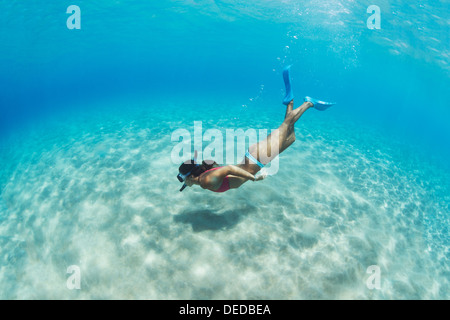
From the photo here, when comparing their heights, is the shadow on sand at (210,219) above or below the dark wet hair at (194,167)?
below

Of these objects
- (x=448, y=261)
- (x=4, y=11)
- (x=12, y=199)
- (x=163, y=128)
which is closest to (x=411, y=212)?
(x=448, y=261)

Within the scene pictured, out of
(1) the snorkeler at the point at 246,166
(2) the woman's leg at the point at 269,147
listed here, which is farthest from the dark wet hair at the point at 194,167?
(2) the woman's leg at the point at 269,147

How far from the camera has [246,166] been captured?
230 inches

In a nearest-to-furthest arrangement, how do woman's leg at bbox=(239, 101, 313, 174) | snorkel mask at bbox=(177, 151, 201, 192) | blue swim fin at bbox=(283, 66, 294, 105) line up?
snorkel mask at bbox=(177, 151, 201, 192) < woman's leg at bbox=(239, 101, 313, 174) < blue swim fin at bbox=(283, 66, 294, 105)

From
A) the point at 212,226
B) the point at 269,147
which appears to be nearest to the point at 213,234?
the point at 212,226

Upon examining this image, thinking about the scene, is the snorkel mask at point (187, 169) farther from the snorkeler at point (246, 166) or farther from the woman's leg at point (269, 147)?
the woman's leg at point (269, 147)

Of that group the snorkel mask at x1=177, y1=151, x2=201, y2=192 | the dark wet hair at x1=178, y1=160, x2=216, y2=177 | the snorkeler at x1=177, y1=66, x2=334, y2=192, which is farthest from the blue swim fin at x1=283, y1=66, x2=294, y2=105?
the snorkel mask at x1=177, y1=151, x2=201, y2=192

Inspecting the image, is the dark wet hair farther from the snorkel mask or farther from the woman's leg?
the woman's leg

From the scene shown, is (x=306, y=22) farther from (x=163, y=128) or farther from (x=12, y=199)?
(x=12, y=199)

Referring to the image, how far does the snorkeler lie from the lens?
4.78 m

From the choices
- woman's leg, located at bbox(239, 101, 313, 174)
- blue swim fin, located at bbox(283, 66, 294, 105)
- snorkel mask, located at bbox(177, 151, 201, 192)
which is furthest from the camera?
blue swim fin, located at bbox(283, 66, 294, 105)

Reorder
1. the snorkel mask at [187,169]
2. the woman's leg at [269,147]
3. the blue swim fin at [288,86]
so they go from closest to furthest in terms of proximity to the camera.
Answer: the snorkel mask at [187,169]
the woman's leg at [269,147]
the blue swim fin at [288,86]

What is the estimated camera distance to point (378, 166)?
37.6ft

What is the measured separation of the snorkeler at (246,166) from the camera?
4.78 meters
